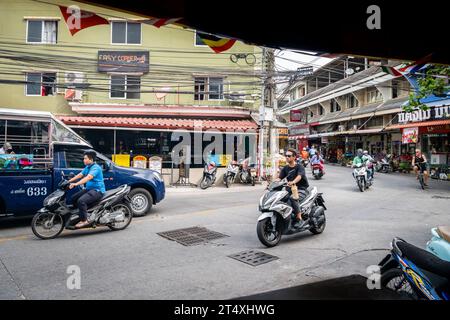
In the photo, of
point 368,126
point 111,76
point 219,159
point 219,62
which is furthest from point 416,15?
point 368,126

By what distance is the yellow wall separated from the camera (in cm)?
1922

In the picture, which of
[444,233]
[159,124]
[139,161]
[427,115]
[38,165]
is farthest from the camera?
[427,115]

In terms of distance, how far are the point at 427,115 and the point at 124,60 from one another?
18193 mm

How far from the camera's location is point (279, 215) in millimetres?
6117

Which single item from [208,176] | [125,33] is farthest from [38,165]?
[125,33]

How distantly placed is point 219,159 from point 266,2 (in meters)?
13.2

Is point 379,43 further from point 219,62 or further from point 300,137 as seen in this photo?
point 300,137

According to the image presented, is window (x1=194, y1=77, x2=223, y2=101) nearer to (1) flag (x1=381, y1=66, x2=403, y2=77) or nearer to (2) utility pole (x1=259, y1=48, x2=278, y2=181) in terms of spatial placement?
(2) utility pole (x1=259, y1=48, x2=278, y2=181)

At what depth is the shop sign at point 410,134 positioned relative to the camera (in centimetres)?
2086

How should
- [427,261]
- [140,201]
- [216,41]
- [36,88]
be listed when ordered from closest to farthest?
1. [427,261]
2. [216,41]
3. [140,201]
4. [36,88]

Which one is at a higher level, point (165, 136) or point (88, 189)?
point (165, 136)

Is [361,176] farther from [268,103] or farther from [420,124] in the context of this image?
[420,124]

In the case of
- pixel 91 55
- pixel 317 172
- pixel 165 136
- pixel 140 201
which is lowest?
pixel 140 201

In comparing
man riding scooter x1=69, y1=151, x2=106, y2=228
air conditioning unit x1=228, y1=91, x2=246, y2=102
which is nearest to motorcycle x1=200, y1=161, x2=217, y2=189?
air conditioning unit x1=228, y1=91, x2=246, y2=102
